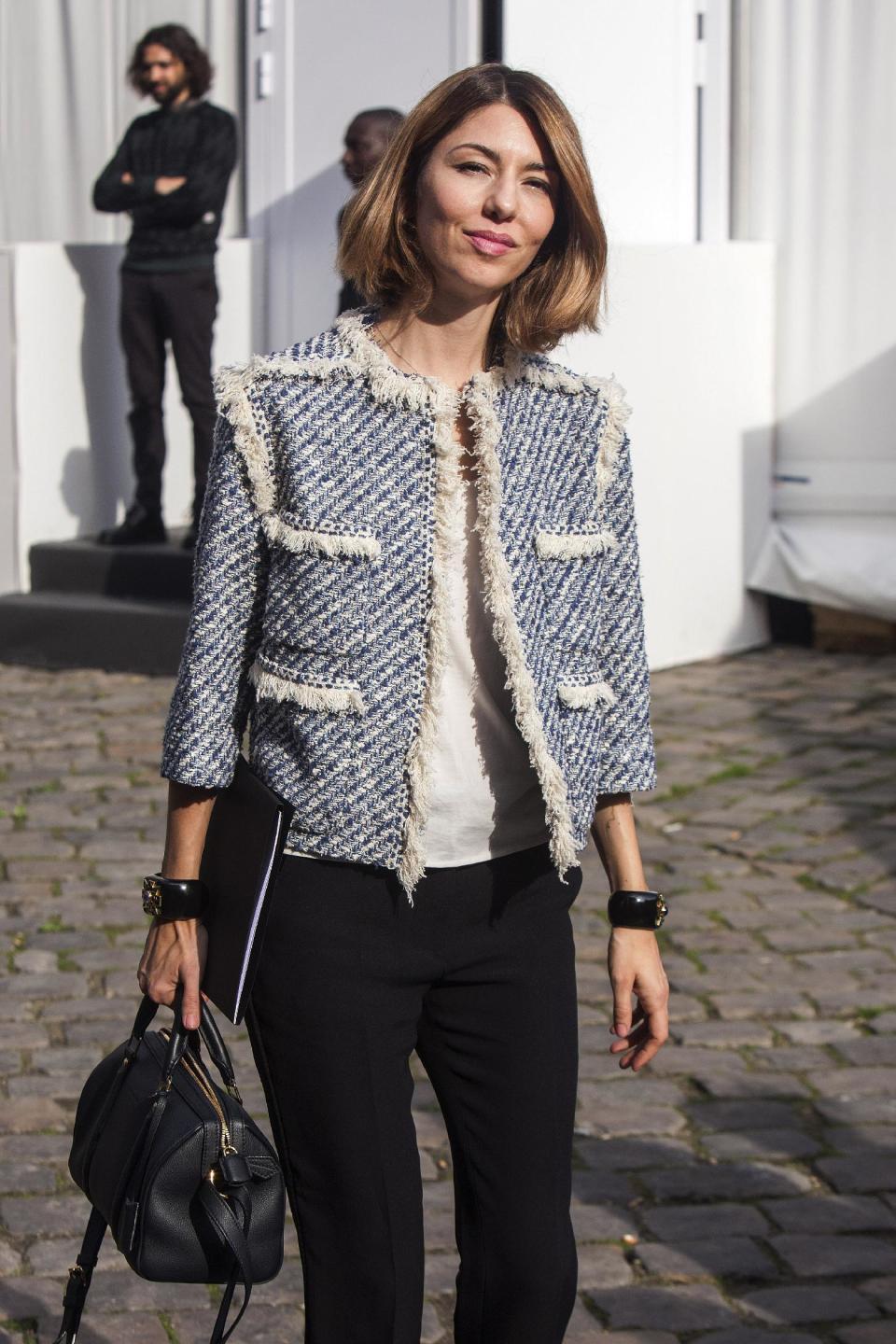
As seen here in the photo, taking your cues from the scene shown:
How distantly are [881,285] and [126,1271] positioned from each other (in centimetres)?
741

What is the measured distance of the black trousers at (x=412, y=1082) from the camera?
2.44 metres

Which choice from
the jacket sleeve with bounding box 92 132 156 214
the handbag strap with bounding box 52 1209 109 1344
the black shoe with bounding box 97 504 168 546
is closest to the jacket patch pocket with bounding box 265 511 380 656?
the handbag strap with bounding box 52 1209 109 1344

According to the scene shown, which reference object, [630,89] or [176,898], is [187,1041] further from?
[630,89]

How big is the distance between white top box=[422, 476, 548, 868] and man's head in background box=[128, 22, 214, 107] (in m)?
7.53

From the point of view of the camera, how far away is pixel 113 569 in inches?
397

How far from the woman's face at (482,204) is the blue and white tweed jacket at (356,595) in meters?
0.14

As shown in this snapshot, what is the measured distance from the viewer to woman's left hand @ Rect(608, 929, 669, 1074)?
2.65 meters

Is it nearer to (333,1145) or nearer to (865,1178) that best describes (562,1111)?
(333,1145)

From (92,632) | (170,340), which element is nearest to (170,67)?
(170,340)

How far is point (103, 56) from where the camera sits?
12.1 meters

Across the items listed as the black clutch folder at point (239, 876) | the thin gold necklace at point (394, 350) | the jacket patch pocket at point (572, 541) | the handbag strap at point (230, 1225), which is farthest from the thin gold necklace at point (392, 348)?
the handbag strap at point (230, 1225)

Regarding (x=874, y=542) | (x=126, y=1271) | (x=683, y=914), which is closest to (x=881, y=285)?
(x=874, y=542)

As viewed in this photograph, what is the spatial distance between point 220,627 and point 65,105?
10.5m

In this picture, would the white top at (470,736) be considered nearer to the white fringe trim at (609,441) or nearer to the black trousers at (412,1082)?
the black trousers at (412,1082)
